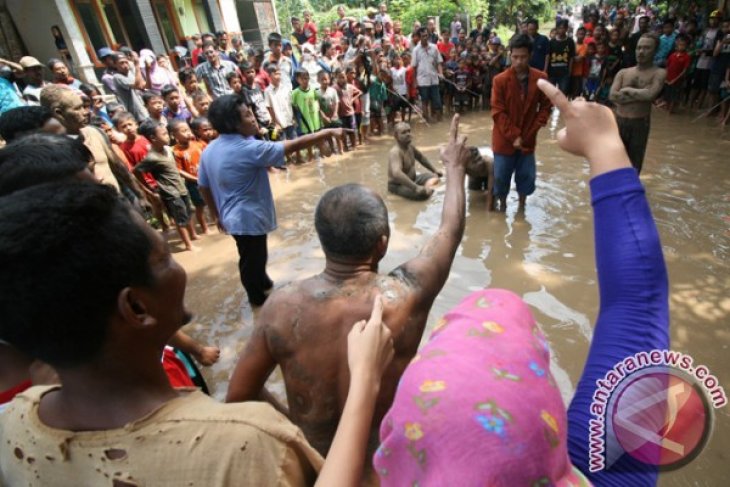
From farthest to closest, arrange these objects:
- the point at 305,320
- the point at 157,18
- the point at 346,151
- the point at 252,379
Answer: the point at 157,18 → the point at 346,151 → the point at 252,379 → the point at 305,320

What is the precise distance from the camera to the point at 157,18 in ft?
43.9

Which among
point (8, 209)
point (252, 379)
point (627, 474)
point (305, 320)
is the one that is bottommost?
point (252, 379)

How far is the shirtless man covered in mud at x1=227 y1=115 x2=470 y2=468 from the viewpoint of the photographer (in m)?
1.54

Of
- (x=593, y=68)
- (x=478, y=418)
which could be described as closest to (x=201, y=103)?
(x=478, y=418)

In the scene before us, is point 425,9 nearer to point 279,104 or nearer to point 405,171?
point 279,104

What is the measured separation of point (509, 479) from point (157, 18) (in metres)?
16.4

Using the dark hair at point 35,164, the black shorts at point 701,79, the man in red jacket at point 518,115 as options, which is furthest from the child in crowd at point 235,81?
the black shorts at point 701,79

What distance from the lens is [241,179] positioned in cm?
325

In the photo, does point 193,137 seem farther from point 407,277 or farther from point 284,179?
point 407,277

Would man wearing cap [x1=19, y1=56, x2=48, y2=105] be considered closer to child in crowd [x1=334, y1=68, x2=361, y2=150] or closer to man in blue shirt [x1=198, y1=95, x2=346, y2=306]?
man in blue shirt [x1=198, y1=95, x2=346, y2=306]

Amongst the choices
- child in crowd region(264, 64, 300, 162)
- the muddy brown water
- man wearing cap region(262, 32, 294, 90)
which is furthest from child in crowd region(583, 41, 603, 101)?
child in crowd region(264, 64, 300, 162)

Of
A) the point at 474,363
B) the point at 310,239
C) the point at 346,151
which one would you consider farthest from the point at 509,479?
the point at 346,151

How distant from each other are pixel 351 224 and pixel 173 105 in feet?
18.2

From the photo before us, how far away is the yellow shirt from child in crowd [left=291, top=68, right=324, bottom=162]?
7545 mm
